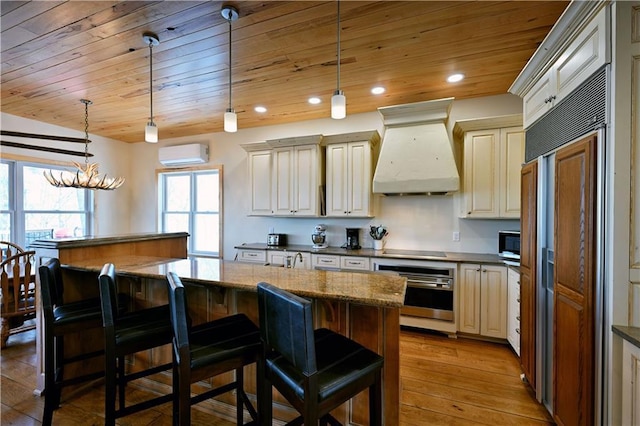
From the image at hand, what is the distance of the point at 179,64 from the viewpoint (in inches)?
107

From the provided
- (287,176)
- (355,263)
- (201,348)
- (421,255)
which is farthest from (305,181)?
(201,348)

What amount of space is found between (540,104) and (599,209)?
1045 millimetres

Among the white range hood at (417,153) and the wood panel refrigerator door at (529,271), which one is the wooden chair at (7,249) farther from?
the wood panel refrigerator door at (529,271)

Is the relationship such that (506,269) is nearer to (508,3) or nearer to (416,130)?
(416,130)

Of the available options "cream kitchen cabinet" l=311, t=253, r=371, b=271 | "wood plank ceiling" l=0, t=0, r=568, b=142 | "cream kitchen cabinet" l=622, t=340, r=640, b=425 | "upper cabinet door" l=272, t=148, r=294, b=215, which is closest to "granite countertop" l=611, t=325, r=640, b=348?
"cream kitchen cabinet" l=622, t=340, r=640, b=425

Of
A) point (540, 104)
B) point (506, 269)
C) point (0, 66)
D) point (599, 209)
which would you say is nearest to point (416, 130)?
point (540, 104)

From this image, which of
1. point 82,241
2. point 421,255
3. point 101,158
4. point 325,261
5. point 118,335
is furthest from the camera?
point 101,158

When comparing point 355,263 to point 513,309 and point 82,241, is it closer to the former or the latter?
point 513,309

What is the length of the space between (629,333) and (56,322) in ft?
10.2

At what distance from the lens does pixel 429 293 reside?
3.27 meters

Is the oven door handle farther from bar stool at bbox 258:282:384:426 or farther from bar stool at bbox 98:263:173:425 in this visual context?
bar stool at bbox 98:263:173:425

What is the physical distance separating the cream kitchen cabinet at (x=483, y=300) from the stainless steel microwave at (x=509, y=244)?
24 cm

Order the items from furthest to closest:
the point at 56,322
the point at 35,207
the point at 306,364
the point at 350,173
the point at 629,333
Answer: the point at 35,207, the point at 350,173, the point at 56,322, the point at 629,333, the point at 306,364

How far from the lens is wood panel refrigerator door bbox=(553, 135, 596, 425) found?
1496mm
